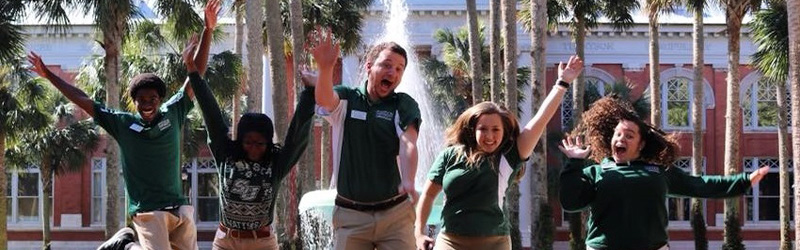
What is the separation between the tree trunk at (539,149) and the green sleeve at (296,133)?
13.9 metres

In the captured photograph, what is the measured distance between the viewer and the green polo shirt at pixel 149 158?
A: 6594 millimetres

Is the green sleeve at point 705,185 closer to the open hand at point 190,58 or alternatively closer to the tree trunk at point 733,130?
the open hand at point 190,58

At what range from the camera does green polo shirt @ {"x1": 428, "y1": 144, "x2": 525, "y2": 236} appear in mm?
6039

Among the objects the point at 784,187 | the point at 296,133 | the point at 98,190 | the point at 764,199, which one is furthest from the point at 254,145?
the point at 764,199

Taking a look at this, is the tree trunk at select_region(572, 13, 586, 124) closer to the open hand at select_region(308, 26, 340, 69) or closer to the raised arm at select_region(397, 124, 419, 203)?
the raised arm at select_region(397, 124, 419, 203)

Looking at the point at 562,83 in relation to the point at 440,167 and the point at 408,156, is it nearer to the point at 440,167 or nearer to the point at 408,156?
the point at 440,167

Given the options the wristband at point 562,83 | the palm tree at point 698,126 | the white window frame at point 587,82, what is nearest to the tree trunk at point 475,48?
the palm tree at point 698,126

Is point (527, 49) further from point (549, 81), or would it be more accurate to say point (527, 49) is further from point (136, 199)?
point (136, 199)

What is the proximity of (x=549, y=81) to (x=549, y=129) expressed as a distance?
2598 mm

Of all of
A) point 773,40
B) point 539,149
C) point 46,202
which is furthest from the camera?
point 46,202

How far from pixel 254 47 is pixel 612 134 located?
39.9ft

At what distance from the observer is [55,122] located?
1377 inches

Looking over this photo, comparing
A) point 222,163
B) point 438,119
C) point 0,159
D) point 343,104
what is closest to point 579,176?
point 343,104

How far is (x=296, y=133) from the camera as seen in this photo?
6309 millimetres
